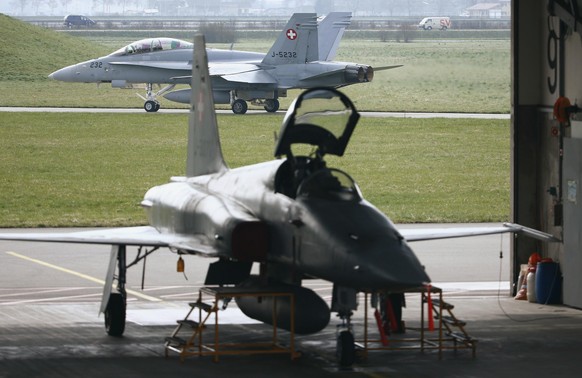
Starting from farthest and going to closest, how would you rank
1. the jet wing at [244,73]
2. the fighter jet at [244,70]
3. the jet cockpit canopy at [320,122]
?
the fighter jet at [244,70], the jet wing at [244,73], the jet cockpit canopy at [320,122]

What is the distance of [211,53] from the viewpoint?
2542 inches

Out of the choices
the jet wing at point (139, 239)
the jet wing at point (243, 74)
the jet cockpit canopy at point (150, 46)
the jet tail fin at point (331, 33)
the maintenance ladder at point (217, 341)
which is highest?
the jet tail fin at point (331, 33)

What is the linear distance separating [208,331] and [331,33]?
168ft

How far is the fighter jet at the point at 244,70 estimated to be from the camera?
195 ft

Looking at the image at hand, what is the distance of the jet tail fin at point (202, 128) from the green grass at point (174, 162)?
10303mm

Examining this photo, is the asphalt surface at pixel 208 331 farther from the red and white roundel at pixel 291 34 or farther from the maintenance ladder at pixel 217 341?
the red and white roundel at pixel 291 34

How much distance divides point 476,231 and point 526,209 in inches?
130

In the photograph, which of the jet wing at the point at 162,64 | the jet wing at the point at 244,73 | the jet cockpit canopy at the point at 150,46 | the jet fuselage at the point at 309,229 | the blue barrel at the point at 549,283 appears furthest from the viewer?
the jet cockpit canopy at the point at 150,46

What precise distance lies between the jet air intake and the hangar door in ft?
134

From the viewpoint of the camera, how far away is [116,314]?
15305mm

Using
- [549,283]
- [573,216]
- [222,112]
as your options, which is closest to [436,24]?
[222,112]

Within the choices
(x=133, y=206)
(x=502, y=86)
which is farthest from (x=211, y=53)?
(x=133, y=206)

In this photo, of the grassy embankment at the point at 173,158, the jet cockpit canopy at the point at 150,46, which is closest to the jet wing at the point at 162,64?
the jet cockpit canopy at the point at 150,46

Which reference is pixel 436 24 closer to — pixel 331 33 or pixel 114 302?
pixel 331 33
